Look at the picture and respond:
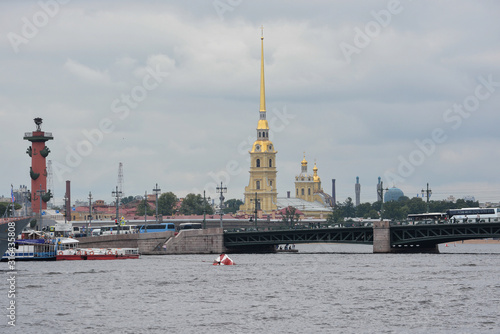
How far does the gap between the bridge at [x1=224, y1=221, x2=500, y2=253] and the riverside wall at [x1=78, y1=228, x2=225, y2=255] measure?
1.44m

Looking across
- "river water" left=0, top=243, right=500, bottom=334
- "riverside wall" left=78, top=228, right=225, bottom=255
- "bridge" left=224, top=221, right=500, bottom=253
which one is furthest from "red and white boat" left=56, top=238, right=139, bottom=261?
"bridge" left=224, top=221, right=500, bottom=253

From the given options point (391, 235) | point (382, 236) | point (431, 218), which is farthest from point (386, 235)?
point (431, 218)

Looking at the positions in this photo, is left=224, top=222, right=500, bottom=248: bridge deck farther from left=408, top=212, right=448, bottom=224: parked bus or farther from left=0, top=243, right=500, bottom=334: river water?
left=0, top=243, right=500, bottom=334: river water

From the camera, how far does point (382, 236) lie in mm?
106125

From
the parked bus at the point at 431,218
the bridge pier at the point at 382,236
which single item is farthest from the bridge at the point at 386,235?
the parked bus at the point at 431,218

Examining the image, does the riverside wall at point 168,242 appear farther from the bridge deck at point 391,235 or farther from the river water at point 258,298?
the river water at point 258,298

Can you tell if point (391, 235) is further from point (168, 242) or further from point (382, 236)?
point (168, 242)

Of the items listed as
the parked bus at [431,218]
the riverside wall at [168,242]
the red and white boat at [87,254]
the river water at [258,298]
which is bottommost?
the river water at [258,298]

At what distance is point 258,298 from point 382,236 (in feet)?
162

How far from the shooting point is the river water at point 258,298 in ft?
154

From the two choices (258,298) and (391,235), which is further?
(391,235)

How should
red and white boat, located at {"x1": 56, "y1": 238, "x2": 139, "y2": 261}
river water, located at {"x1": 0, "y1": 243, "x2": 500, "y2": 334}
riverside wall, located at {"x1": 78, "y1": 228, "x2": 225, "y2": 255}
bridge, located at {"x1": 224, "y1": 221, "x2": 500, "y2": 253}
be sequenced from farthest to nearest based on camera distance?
riverside wall, located at {"x1": 78, "y1": 228, "x2": 225, "y2": 255} → bridge, located at {"x1": 224, "y1": 221, "x2": 500, "y2": 253} → red and white boat, located at {"x1": 56, "y1": 238, "x2": 139, "y2": 261} → river water, located at {"x1": 0, "y1": 243, "x2": 500, "y2": 334}

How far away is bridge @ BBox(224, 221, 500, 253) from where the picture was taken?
10006cm

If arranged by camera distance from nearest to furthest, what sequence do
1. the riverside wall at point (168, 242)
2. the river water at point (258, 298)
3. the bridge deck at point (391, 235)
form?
1. the river water at point (258, 298)
2. the bridge deck at point (391, 235)
3. the riverside wall at point (168, 242)
